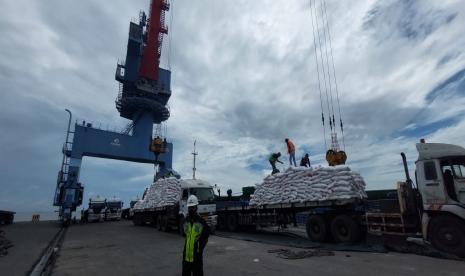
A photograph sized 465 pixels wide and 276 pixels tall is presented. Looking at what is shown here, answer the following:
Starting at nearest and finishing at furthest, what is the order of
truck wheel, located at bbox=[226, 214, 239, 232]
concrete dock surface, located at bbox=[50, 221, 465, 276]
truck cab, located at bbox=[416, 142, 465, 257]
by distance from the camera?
concrete dock surface, located at bbox=[50, 221, 465, 276], truck cab, located at bbox=[416, 142, 465, 257], truck wheel, located at bbox=[226, 214, 239, 232]

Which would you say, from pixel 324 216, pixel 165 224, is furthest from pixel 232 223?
pixel 324 216

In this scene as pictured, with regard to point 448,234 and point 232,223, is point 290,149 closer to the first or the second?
point 232,223

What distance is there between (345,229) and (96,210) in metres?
26.8

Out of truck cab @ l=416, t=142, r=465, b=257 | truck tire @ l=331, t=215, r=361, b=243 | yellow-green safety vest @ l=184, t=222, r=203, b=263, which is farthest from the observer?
truck tire @ l=331, t=215, r=361, b=243

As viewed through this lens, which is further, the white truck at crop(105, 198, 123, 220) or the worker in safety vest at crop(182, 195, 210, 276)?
the white truck at crop(105, 198, 123, 220)

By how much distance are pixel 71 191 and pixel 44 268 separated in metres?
22.9

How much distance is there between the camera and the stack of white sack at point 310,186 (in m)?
10.5

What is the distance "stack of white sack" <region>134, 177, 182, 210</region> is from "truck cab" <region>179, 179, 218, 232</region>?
537mm

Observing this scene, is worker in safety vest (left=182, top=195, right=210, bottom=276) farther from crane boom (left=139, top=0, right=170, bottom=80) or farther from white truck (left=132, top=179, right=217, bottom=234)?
crane boom (left=139, top=0, right=170, bottom=80)

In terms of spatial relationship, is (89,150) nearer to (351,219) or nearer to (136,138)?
(136,138)

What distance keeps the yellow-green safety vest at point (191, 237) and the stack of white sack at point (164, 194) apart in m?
11.4

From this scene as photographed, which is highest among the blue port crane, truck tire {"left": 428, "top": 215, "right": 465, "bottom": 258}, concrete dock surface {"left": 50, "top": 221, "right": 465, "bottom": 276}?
the blue port crane

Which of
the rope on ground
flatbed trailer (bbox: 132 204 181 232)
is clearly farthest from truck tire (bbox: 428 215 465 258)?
flatbed trailer (bbox: 132 204 181 232)

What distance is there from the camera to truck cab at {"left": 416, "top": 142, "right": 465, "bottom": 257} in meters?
7.70
